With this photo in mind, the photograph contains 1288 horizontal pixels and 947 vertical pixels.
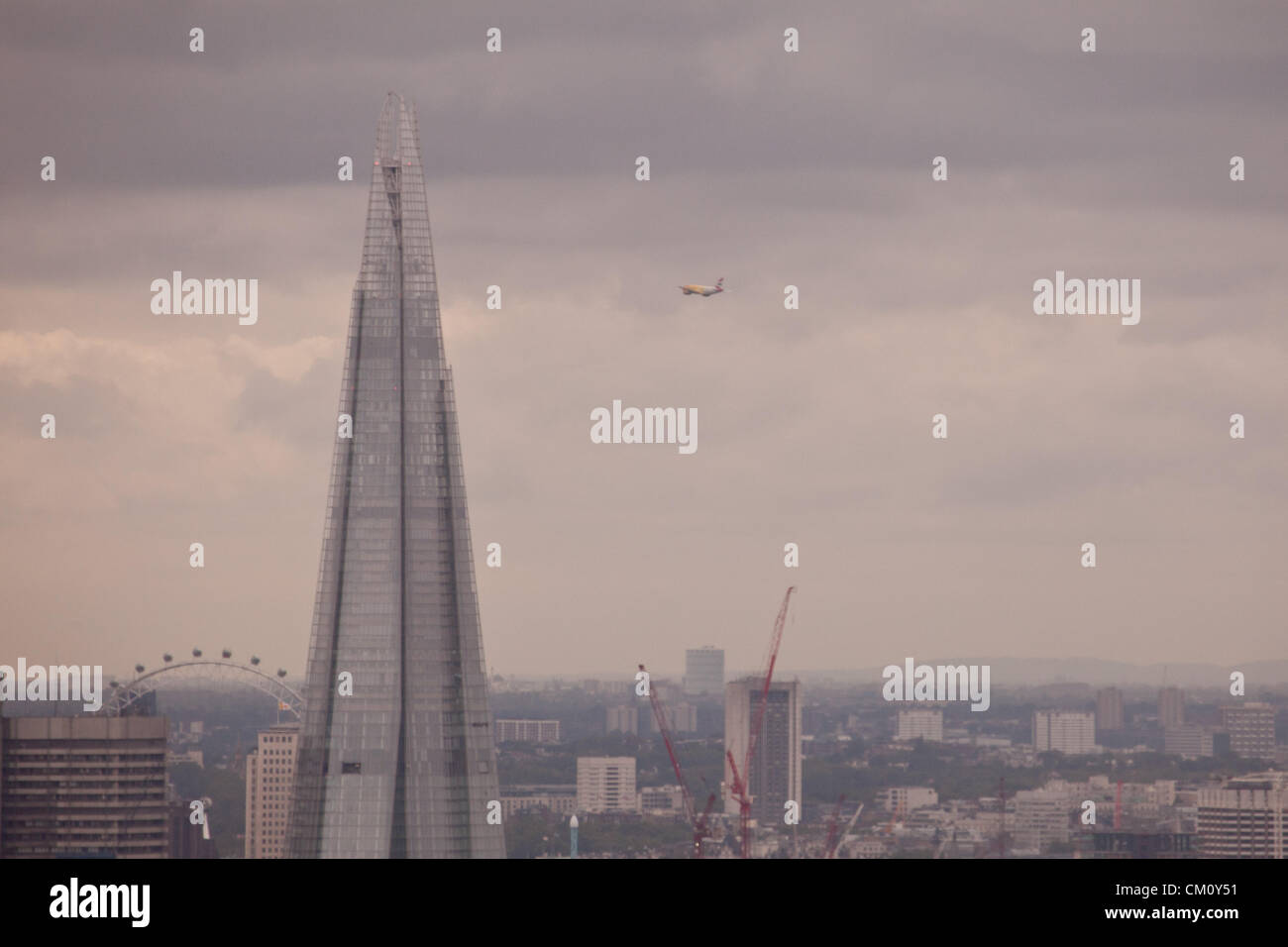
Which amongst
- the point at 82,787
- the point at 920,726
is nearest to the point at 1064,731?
the point at 920,726

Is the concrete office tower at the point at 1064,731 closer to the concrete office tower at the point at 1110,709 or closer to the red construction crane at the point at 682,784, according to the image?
the concrete office tower at the point at 1110,709

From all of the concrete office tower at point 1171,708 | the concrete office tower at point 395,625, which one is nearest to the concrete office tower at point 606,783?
the concrete office tower at point 395,625

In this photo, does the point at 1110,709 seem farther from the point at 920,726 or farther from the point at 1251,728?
the point at 920,726

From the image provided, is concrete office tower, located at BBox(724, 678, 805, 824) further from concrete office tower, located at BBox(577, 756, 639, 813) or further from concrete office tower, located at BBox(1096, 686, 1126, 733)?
concrete office tower, located at BBox(1096, 686, 1126, 733)
